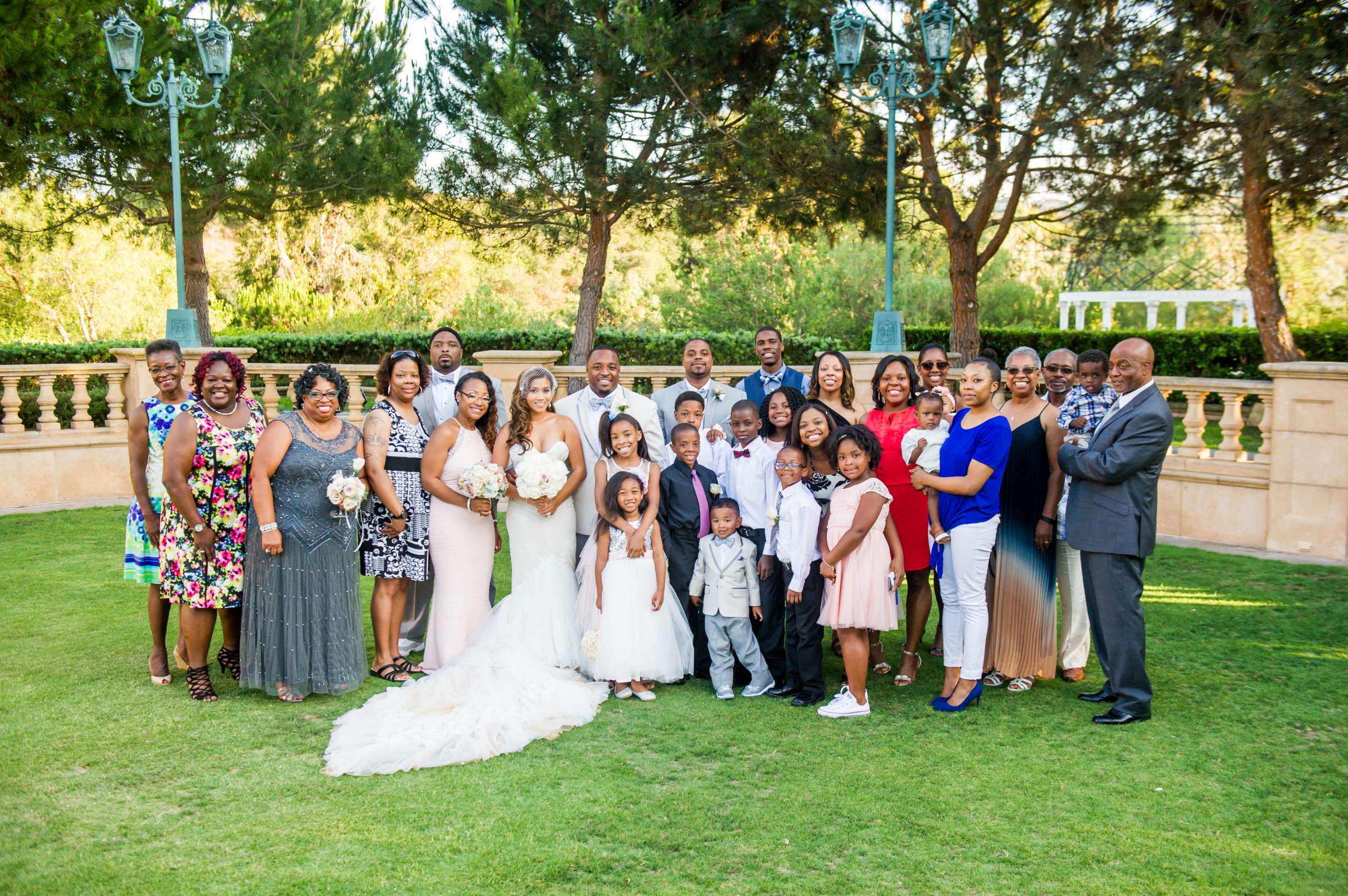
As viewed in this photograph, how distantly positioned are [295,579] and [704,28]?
1124cm

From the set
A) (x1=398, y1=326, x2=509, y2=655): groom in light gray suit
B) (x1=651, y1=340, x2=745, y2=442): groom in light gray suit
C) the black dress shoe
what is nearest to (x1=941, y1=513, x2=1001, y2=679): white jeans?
the black dress shoe

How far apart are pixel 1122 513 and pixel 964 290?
37.0 ft

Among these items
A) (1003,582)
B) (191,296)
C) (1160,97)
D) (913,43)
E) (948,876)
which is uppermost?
(913,43)

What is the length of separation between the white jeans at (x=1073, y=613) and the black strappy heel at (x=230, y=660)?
14.9 ft

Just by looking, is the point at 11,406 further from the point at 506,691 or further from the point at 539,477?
the point at 506,691

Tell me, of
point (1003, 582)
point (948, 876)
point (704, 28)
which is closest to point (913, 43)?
point (704, 28)

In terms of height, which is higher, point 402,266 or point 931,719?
point 402,266

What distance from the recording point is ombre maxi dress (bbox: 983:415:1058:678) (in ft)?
18.7

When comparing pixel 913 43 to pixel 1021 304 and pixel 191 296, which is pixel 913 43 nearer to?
pixel 191 296

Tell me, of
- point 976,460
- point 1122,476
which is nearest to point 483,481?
point 976,460

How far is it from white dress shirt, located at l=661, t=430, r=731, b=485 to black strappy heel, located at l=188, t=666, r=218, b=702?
261 cm

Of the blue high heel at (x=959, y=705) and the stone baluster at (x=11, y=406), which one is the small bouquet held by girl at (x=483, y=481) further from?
the stone baluster at (x=11, y=406)

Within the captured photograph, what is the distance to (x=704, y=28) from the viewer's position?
14.4 m

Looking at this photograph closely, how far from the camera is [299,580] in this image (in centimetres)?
537
